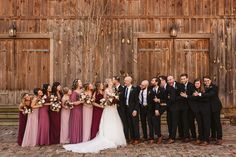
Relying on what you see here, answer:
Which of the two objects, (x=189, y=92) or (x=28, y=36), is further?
(x=28, y=36)

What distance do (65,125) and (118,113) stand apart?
1.49 metres

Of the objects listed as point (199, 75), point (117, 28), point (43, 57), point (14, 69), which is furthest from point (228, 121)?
point (14, 69)

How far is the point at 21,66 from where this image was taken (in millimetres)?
15016

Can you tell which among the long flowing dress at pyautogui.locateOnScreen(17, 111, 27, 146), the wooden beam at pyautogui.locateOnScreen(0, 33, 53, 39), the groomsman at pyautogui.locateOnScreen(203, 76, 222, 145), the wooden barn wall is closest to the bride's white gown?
the long flowing dress at pyautogui.locateOnScreen(17, 111, 27, 146)

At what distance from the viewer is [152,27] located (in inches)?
593

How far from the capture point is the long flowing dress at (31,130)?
394 inches

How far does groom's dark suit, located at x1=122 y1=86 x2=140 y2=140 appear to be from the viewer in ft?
33.4

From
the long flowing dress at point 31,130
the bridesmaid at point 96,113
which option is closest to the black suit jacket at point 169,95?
the bridesmaid at point 96,113

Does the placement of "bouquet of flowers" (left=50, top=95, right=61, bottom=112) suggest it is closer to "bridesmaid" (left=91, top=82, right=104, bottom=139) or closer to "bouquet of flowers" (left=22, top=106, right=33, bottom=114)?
"bouquet of flowers" (left=22, top=106, right=33, bottom=114)

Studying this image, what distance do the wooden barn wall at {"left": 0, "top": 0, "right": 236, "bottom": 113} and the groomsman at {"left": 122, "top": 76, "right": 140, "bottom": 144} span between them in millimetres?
4675

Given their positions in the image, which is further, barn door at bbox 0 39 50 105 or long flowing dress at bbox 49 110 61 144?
barn door at bbox 0 39 50 105

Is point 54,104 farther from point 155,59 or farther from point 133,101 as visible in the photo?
point 155,59

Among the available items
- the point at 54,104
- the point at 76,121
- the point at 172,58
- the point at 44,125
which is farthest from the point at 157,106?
the point at 172,58

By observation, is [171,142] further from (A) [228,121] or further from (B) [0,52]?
(B) [0,52]
